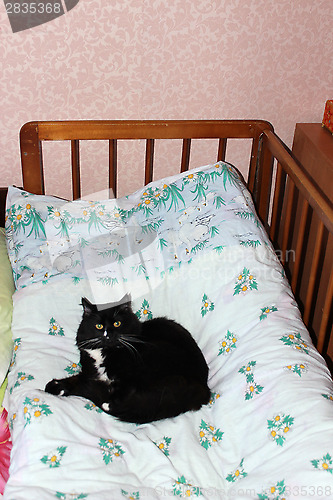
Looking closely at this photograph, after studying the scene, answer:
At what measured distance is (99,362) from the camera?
138 centimetres

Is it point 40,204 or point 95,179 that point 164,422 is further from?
point 95,179

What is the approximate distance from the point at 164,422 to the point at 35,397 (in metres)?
0.32

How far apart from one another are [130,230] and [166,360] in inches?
22.5

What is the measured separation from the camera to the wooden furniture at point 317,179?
180 cm

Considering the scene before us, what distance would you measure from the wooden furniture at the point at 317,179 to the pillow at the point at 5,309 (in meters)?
0.91

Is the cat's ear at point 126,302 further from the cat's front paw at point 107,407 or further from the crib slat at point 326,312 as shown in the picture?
the crib slat at point 326,312

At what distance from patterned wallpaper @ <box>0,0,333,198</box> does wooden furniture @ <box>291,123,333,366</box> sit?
0.43ft

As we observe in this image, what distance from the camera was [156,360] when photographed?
1336 millimetres

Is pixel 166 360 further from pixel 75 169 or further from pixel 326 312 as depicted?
pixel 75 169

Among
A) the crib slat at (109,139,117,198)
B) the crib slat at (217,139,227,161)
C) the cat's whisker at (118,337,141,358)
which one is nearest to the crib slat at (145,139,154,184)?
the crib slat at (109,139,117,198)

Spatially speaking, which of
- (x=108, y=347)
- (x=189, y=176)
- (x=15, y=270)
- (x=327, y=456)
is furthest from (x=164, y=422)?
(x=189, y=176)

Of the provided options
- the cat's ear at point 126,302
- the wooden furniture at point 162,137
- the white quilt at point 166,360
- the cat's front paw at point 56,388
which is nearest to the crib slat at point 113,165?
the wooden furniture at point 162,137

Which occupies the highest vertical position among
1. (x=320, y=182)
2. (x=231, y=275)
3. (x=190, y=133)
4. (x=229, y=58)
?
(x=229, y=58)

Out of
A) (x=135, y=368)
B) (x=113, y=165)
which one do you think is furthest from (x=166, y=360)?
(x=113, y=165)
